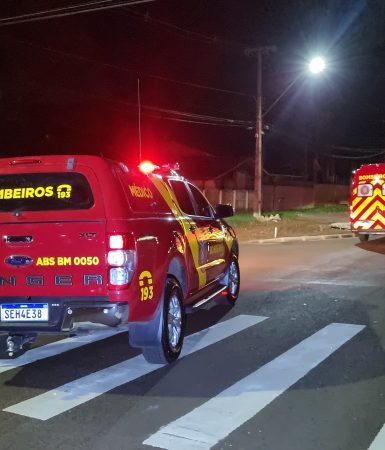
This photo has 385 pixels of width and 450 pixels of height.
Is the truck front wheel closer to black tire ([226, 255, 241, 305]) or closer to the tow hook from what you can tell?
black tire ([226, 255, 241, 305])

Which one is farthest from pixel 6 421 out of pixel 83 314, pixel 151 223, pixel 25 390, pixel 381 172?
pixel 381 172

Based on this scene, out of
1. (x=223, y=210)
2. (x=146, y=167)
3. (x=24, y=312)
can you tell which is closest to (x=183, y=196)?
(x=223, y=210)

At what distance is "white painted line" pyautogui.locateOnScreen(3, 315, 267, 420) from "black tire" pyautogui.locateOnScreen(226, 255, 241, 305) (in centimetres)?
190

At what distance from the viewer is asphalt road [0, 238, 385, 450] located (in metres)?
4.04

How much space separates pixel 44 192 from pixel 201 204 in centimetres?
287

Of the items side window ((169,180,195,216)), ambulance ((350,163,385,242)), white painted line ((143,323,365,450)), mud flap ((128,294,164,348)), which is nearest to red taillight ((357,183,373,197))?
ambulance ((350,163,385,242))

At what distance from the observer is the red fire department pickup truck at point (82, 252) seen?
5027 millimetres

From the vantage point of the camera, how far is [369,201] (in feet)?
57.5

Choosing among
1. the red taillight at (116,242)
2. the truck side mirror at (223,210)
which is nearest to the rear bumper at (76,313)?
the red taillight at (116,242)

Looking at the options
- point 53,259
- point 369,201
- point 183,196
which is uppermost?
point 183,196

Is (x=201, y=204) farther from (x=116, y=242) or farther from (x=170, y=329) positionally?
(x=116, y=242)

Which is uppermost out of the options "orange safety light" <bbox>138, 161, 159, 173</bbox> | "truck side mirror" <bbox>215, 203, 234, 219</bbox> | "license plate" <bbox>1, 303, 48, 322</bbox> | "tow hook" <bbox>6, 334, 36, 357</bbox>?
"orange safety light" <bbox>138, 161, 159, 173</bbox>

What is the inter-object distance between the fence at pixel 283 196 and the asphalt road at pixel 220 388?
26.2 meters

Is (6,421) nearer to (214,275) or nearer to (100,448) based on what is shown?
(100,448)
